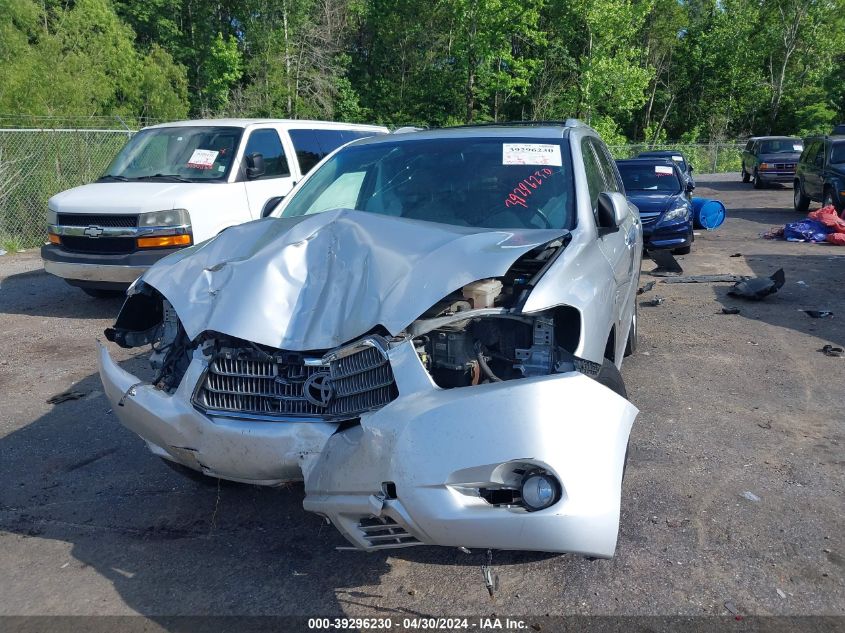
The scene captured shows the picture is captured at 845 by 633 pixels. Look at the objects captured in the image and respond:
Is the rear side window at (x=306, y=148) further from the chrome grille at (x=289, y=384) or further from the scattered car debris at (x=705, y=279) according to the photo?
the chrome grille at (x=289, y=384)

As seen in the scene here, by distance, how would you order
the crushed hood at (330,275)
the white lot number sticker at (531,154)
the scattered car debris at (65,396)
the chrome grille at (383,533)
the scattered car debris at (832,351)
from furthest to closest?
the scattered car debris at (832,351), the scattered car debris at (65,396), the white lot number sticker at (531,154), the crushed hood at (330,275), the chrome grille at (383,533)

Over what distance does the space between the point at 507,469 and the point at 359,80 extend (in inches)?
1634

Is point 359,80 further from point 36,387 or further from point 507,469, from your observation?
point 507,469

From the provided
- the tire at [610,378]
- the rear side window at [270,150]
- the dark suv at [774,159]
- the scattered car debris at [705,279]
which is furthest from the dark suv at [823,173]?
the tire at [610,378]

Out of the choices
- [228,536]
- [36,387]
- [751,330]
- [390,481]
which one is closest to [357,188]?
[228,536]

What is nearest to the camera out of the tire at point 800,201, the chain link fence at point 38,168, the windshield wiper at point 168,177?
the windshield wiper at point 168,177

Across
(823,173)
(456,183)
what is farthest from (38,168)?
(823,173)

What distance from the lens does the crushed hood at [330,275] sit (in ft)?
10.6

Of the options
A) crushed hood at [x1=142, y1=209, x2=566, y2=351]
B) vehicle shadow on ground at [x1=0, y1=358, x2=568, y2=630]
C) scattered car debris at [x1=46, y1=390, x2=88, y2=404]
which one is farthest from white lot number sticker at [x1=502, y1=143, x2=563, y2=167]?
scattered car debris at [x1=46, y1=390, x2=88, y2=404]

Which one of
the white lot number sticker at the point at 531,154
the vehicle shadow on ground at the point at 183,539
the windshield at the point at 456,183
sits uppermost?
the white lot number sticker at the point at 531,154

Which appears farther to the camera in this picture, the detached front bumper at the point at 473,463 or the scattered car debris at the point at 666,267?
the scattered car debris at the point at 666,267

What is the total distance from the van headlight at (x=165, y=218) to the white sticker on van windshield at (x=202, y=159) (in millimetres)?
1084

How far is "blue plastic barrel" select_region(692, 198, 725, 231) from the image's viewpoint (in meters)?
15.0

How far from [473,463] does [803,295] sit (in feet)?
27.1
